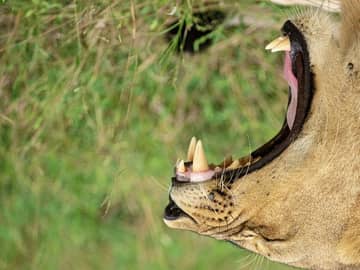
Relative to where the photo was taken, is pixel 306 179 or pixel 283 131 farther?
pixel 283 131

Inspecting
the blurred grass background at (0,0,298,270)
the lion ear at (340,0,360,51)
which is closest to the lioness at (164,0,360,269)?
the lion ear at (340,0,360,51)

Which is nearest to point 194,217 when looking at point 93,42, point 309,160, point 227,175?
point 227,175

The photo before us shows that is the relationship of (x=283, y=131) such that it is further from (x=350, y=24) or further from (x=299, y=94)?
(x=350, y=24)

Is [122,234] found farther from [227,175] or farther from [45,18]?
[227,175]

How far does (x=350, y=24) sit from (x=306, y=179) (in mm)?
397

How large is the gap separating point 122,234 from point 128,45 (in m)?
1.24

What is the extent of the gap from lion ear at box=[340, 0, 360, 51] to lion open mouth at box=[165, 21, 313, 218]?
12cm

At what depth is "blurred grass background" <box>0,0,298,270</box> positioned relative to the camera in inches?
129

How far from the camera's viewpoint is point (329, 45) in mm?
2273

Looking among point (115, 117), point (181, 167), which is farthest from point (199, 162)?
point (115, 117)

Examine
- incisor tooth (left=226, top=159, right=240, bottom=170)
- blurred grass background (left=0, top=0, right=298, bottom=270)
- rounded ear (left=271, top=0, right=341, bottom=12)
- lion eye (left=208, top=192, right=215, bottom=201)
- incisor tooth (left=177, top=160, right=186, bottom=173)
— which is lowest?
blurred grass background (left=0, top=0, right=298, bottom=270)

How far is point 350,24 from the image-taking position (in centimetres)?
223

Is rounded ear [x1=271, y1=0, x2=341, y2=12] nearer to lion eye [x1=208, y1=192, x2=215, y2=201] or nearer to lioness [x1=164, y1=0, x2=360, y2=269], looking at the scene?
lioness [x1=164, y1=0, x2=360, y2=269]

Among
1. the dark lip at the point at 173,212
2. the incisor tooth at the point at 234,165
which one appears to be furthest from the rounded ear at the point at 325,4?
the dark lip at the point at 173,212
